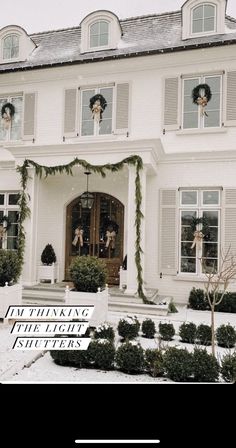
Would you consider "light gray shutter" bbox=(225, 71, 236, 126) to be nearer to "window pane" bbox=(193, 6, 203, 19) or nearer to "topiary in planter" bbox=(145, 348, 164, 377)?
"window pane" bbox=(193, 6, 203, 19)

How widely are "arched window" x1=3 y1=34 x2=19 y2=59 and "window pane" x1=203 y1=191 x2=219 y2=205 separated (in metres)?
5.17

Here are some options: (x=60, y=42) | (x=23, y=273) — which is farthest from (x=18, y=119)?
(x=23, y=273)

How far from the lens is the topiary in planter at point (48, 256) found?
258 inches

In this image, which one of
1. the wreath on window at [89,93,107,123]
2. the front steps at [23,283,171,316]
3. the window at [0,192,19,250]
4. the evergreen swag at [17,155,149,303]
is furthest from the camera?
the window at [0,192,19,250]

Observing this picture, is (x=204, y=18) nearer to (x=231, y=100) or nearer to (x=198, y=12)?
(x=198, y=12)

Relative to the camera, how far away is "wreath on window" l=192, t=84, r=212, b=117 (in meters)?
6.20

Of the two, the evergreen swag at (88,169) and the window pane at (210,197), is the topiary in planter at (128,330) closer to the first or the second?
the evergreen swag at (88,169)

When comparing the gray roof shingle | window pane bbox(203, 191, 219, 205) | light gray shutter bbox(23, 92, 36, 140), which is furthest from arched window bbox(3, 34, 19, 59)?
window pane bbox(203, 191, 219, 205)

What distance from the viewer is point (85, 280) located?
14.3 ft

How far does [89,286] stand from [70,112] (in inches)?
161

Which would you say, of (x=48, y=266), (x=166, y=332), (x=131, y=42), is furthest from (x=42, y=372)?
(x=131, y=42)

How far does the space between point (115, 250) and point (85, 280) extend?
7.93ft

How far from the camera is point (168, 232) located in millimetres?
6352

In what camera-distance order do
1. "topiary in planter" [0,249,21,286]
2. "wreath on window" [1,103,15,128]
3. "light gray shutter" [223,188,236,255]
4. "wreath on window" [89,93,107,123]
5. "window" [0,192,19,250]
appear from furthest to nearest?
"wreath on window" [1,103,15,128], "window" [0,192,19,250], "wreath on window" [89,93,107,123], "light gray shutter" [223,188,236,255], "topiary in planter" [0,249,21,286]
